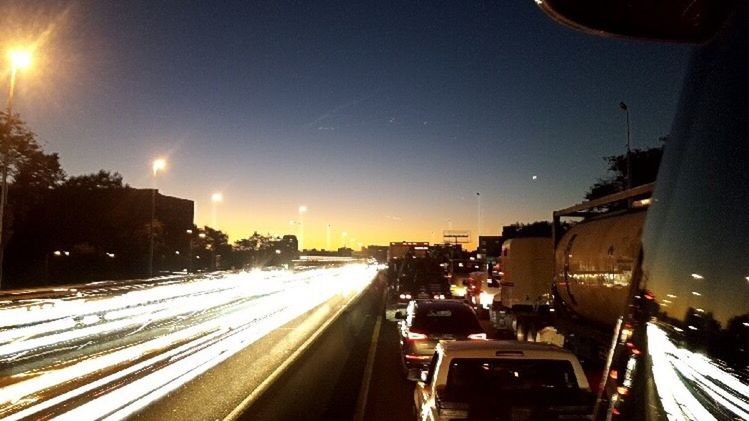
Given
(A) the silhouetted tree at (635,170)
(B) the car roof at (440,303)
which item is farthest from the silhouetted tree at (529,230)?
(B) the car roof at (440,303)

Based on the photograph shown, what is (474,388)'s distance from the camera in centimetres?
721

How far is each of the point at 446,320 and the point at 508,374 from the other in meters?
8.80

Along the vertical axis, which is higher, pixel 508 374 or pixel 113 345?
pixel 508 374

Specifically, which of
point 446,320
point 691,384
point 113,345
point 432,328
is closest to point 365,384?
point 432,328

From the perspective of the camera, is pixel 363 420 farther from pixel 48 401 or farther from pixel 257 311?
pixel 257 311

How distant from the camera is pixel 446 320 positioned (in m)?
16.4

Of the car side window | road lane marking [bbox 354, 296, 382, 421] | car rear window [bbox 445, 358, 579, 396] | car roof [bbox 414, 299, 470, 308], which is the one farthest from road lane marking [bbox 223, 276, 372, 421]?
car rear window [bbox 445, 358, 579, 396]

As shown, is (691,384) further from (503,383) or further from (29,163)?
(29,163)

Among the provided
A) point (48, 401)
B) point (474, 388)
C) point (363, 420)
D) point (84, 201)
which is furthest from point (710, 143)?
point (84, 201)

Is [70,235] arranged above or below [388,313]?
above

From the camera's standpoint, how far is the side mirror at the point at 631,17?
2.31m

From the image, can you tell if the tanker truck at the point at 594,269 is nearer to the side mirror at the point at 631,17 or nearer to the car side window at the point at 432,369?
the car side window at the point at 432,369

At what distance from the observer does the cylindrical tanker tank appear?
38.2 ft

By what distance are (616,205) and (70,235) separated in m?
59.2
